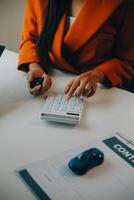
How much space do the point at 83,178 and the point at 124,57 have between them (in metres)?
0.64

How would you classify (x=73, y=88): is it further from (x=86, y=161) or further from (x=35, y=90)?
(x=86, y=161)

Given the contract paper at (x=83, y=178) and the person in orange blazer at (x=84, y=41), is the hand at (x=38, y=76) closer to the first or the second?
the person in orange blazer at (x=84, y=41)

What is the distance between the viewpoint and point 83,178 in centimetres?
67

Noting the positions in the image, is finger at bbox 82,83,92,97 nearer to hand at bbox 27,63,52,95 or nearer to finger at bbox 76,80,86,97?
finger at bbox 76,80,86,97

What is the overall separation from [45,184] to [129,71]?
0.67 m

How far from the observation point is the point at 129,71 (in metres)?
1.18

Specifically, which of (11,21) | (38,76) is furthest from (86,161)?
(11,21)

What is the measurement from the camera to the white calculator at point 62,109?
854mm

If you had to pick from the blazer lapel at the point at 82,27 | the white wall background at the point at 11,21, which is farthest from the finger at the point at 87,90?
the white wall background at the point at 11,21

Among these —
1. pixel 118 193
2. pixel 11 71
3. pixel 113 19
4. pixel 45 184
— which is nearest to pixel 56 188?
pixel 45 184

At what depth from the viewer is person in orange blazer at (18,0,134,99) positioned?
1116 mm

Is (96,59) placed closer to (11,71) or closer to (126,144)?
(11,71)

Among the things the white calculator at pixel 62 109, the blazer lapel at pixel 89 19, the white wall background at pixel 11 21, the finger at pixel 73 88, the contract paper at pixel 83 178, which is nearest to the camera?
the contract paper at pixel 83 178

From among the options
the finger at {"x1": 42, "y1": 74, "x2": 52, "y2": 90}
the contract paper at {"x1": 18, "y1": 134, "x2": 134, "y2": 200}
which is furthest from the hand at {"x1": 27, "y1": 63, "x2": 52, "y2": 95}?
the contract paper at {"x1": 18, "y1": 134, "x2": 134, "y2": 200}
